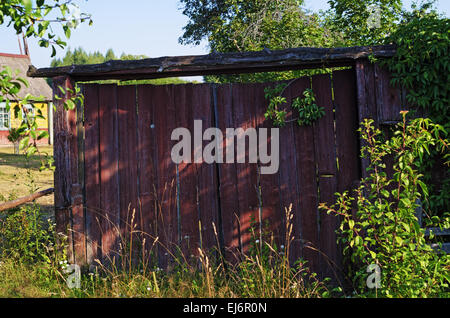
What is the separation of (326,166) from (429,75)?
1383 millimetres

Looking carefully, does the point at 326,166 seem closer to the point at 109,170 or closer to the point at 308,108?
the point at 308,108

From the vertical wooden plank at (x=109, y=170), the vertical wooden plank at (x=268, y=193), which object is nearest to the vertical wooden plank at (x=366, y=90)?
the vertical wooden plank at (x=268, y=193)

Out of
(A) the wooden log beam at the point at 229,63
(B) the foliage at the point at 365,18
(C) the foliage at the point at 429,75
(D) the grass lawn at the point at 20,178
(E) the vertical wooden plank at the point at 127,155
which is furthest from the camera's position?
(D) the grass lawn at the point at 20,178

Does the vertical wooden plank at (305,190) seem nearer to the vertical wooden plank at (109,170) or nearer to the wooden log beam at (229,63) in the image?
the wooden log beam at (229,63)

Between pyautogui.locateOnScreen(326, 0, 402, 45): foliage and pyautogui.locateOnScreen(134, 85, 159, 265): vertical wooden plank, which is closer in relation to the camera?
pyautogui.locateOnScreen(134, 85, 159, 265): vertical wooden plank

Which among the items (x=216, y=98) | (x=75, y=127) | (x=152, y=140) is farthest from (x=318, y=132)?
(x=75, y=127)

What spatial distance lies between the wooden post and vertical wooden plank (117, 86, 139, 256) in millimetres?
473

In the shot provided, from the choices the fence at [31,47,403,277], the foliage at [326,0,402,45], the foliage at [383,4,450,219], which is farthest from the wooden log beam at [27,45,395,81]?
the foliage at [326,0,402,45]

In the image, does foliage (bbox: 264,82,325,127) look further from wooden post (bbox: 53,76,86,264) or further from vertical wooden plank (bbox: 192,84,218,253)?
wooden post (bbox: 53,76,86,264)

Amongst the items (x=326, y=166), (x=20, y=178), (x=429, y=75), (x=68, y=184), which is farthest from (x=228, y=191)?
(x=20, y=178)

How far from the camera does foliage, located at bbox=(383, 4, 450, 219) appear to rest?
3957 millimetres

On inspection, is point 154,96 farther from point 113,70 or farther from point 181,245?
point 181,245

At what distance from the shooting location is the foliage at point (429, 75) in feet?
13.0

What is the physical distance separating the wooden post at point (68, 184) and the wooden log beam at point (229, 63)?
47 centimetres
